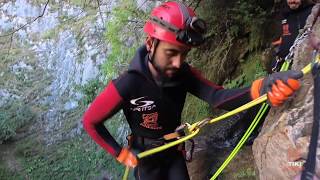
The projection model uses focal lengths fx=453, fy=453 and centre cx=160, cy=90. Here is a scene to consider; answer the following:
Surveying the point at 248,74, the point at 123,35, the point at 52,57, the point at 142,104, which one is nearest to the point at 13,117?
the point at 52,57

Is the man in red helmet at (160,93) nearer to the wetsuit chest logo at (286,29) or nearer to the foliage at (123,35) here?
the wetsuit chest logo at (286,29)

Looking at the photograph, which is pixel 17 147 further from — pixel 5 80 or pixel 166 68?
pixel 166 68

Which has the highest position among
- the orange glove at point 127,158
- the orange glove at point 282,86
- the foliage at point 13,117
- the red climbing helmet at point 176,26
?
the red climbing helmet at point 176,26

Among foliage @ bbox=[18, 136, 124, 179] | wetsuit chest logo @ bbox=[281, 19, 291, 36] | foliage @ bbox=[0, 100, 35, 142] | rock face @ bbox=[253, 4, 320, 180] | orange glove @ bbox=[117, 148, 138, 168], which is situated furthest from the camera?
foliage @ bbox=[0, 100, 35, 142]

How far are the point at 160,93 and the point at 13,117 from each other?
20.4ft

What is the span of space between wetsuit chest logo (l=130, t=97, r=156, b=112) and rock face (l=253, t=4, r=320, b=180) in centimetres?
71

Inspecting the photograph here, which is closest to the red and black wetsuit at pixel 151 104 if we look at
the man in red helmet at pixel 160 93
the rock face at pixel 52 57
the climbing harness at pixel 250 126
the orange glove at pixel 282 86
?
the man in red helmet at pixel 160 93

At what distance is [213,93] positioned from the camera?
282 centimetres

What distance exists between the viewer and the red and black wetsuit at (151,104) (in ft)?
8.83

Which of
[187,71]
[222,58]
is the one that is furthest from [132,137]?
[222,58]

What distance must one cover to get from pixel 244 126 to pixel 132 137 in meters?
2.03

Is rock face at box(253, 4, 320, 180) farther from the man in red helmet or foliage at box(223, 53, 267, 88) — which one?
foliage at box(223, 53, 267, 88)

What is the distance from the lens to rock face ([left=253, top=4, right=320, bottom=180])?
1987mm

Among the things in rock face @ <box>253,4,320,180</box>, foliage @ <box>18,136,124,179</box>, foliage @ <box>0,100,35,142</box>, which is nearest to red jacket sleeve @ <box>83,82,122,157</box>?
rock face @ <box>253,4,320,180</box>
